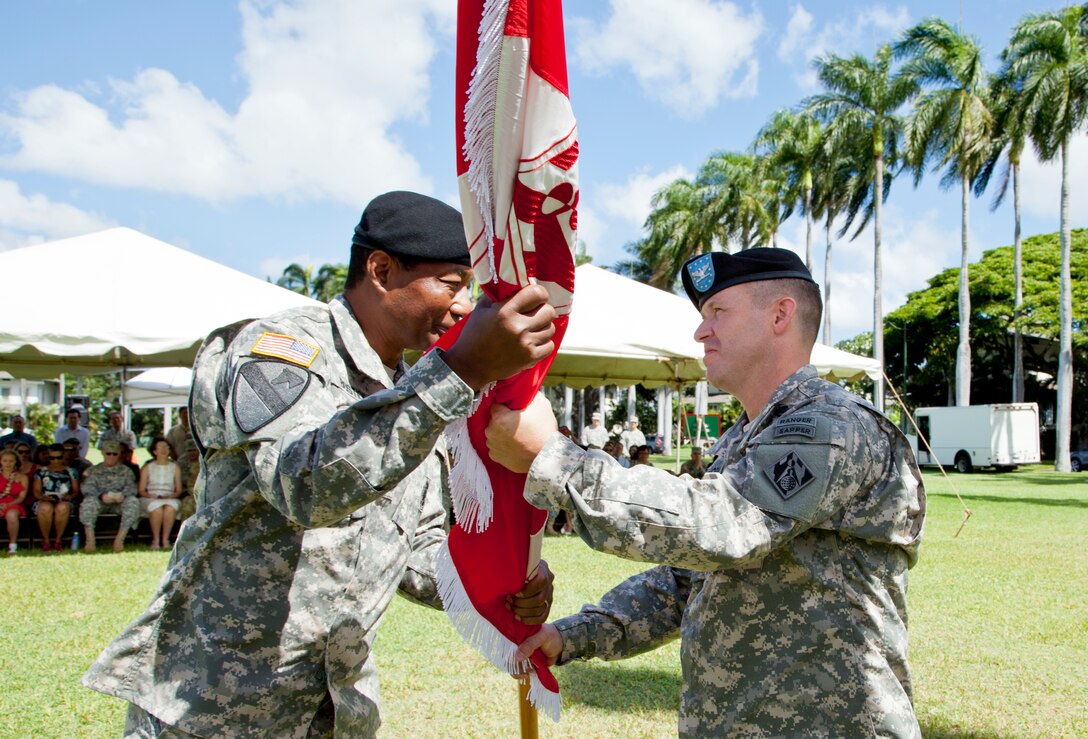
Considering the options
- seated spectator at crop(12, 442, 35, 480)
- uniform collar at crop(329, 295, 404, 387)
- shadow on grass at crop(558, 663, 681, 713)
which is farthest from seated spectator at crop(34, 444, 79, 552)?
uniform collar at crop(329, 295, 404, 387)

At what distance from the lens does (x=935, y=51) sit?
3334 cm

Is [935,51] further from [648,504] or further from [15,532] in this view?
[648,504]

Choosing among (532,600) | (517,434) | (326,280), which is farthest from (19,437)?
(326,280)

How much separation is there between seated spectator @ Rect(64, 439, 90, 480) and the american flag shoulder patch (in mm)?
10008

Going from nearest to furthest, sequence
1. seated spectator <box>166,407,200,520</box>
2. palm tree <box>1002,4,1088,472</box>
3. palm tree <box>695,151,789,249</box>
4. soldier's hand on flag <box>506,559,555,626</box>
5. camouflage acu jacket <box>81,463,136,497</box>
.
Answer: soldier's hand on flag <box>506,559,555,626</box> < camouflage acu jacket <box>81,463,136,497</box> < seated spectator <box>166,407,200,520</box> < palm tree <box>1002,4,1088,472</box> < palm tree <box>695,151,789,249</box>

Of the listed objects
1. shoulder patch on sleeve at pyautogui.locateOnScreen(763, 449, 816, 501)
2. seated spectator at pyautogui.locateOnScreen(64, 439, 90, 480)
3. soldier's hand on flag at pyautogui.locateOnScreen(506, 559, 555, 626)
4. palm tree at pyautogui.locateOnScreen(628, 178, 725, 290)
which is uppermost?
palm tree at pyautogui.locateOnScreen(628, 178, 725, 290)

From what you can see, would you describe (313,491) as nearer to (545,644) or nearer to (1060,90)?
(545,644)

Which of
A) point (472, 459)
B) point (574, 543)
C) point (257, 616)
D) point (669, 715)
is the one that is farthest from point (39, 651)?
point (574, 543)

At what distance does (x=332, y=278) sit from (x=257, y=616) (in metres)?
67.6

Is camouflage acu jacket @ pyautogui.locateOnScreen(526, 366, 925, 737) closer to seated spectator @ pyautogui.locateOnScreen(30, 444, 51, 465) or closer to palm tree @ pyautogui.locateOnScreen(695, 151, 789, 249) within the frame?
seated spectator @ pyautogui.locateOnScreen(30, 444, 51, 465)

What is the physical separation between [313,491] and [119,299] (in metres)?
8.43

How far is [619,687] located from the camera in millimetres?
5383

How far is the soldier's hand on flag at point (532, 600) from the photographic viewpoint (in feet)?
6.41

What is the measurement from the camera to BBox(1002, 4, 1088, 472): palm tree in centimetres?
2906
